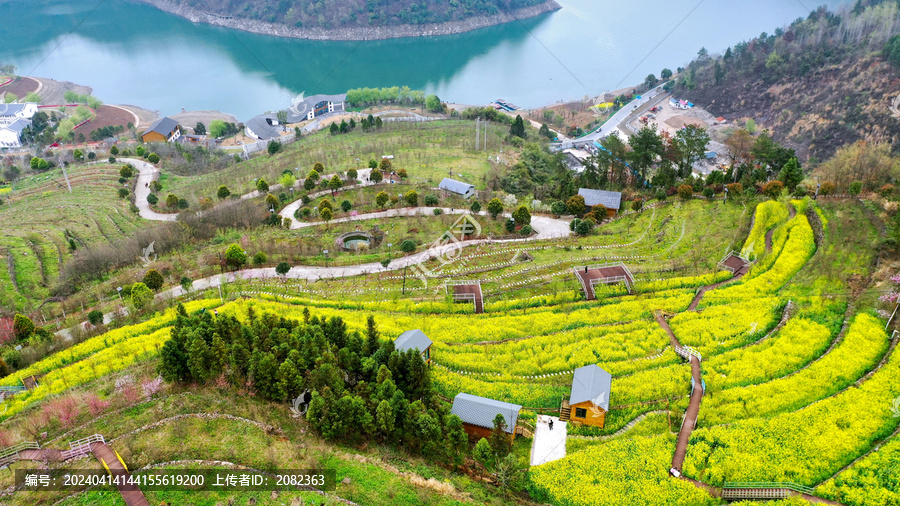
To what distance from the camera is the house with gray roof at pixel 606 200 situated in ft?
131

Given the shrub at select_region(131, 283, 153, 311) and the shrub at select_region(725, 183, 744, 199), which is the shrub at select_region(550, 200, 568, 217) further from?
the shrub at select_region(131, 283, 153, 311)

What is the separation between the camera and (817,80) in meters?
73.4

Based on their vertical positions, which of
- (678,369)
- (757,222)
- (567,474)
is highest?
(757,222)

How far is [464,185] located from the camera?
41.8 metres

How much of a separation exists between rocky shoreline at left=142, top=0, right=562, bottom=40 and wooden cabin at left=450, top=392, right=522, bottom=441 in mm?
103510

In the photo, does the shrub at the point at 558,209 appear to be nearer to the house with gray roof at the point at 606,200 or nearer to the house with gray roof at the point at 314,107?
the house with gray roof at the point at 606,200

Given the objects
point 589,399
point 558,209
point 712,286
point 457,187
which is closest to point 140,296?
point 589,399

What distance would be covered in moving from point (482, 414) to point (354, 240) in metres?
20.0

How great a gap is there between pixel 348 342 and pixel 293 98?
7260cm

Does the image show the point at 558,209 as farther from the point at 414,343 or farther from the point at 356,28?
the point at 356,28

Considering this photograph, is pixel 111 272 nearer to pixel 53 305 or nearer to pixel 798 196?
pixel 53 305

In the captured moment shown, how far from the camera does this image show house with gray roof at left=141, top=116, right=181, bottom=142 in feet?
212

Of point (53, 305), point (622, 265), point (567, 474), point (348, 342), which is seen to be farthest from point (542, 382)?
point (53, 305)

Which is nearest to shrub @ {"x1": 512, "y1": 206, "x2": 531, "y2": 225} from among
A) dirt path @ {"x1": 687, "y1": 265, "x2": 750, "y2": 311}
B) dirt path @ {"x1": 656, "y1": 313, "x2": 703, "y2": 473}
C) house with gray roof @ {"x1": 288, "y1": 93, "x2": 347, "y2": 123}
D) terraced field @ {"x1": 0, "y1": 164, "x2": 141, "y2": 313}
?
dirt path @ {"x1": 687, "y1": 265, "x2": 750, "y2": 311}
